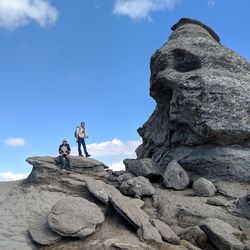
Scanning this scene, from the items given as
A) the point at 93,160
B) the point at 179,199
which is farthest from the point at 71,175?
the point at 179,199

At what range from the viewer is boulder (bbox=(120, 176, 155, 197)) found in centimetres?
1985

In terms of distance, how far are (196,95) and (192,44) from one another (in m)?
4.73

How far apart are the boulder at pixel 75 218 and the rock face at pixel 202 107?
775 centimetres

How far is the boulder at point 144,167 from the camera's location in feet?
72.8

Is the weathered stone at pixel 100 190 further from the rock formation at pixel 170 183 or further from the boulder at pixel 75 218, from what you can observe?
the boulder at pixel 75 218

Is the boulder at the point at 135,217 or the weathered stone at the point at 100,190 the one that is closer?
the boulder at the point at 135,217

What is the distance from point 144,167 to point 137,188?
2616 millimetres

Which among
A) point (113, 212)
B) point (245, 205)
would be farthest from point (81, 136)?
point (245, 205)

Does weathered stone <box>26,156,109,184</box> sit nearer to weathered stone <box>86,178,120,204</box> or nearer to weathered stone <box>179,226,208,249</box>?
weathered stone <box>86,178,120,204</box>

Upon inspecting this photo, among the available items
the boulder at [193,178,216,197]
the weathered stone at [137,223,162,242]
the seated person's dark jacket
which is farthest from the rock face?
the weathered stone at [137,223,162,242]

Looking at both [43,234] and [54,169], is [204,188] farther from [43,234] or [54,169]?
[54,169]

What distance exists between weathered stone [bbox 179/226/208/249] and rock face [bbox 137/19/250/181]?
18.8 ft

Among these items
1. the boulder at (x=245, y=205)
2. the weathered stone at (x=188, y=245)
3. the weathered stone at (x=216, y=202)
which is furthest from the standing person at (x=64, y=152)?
the boulder at (x=245, y=205)

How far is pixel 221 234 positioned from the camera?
1526cm
